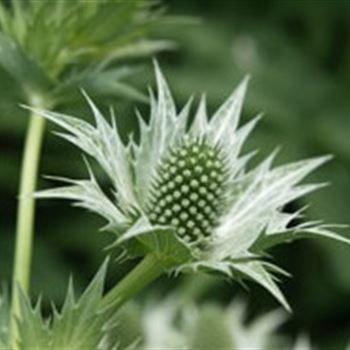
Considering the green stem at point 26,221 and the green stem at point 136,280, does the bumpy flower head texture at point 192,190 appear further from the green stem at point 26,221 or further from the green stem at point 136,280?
the green stem at point 26,221

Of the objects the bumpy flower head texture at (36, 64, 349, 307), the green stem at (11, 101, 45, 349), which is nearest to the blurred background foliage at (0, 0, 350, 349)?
the green stem at (11, 101, 45, 349)

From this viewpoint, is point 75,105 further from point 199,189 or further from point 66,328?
point 66,328

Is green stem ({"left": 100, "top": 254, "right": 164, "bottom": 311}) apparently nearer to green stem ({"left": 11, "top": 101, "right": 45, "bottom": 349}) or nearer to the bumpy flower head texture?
the bumpy flower head texture

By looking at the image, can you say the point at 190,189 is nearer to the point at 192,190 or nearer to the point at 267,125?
the point at 192,190

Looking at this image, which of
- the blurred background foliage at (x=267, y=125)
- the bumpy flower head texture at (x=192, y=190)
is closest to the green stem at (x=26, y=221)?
the bumpy flower head texture at (x=192, y=190)

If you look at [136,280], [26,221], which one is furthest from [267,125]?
[136,280]
